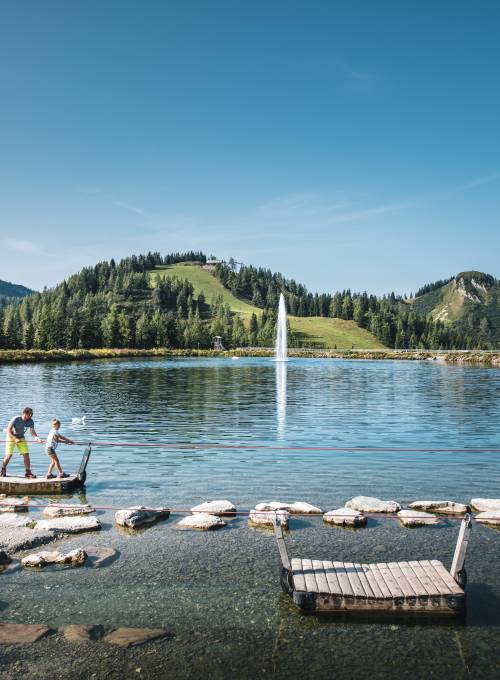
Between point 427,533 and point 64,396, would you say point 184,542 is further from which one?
point 64,396

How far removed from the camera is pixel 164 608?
13859 millimetres

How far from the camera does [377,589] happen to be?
13.5 meters

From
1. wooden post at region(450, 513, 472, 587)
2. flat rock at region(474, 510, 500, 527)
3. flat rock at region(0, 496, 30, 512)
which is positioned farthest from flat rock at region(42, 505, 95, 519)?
flat rock at region(474, 510, 500, 527)

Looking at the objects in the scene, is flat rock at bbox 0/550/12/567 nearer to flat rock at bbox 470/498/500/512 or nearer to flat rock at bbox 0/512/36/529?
flat rock at bbox 0/512/36/529

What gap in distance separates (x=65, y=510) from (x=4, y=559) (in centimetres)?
513

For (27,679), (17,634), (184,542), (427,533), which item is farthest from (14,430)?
(427,533)

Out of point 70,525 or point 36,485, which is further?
point 36,485

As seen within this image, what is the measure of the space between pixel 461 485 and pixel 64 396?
5137 centimetres

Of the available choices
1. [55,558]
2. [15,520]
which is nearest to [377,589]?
[55,558]

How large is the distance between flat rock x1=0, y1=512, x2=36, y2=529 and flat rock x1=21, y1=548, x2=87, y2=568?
336 cm

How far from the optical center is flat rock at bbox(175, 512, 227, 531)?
19672mm

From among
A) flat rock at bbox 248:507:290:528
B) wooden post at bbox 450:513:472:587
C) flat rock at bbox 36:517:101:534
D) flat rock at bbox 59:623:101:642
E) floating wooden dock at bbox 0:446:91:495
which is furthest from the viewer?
floating wooden dock at bbox 0:446:91:495

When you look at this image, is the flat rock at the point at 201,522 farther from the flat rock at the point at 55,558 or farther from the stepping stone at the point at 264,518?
the flat rock at the point at 55,558

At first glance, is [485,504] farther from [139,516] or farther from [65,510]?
[65,510]
